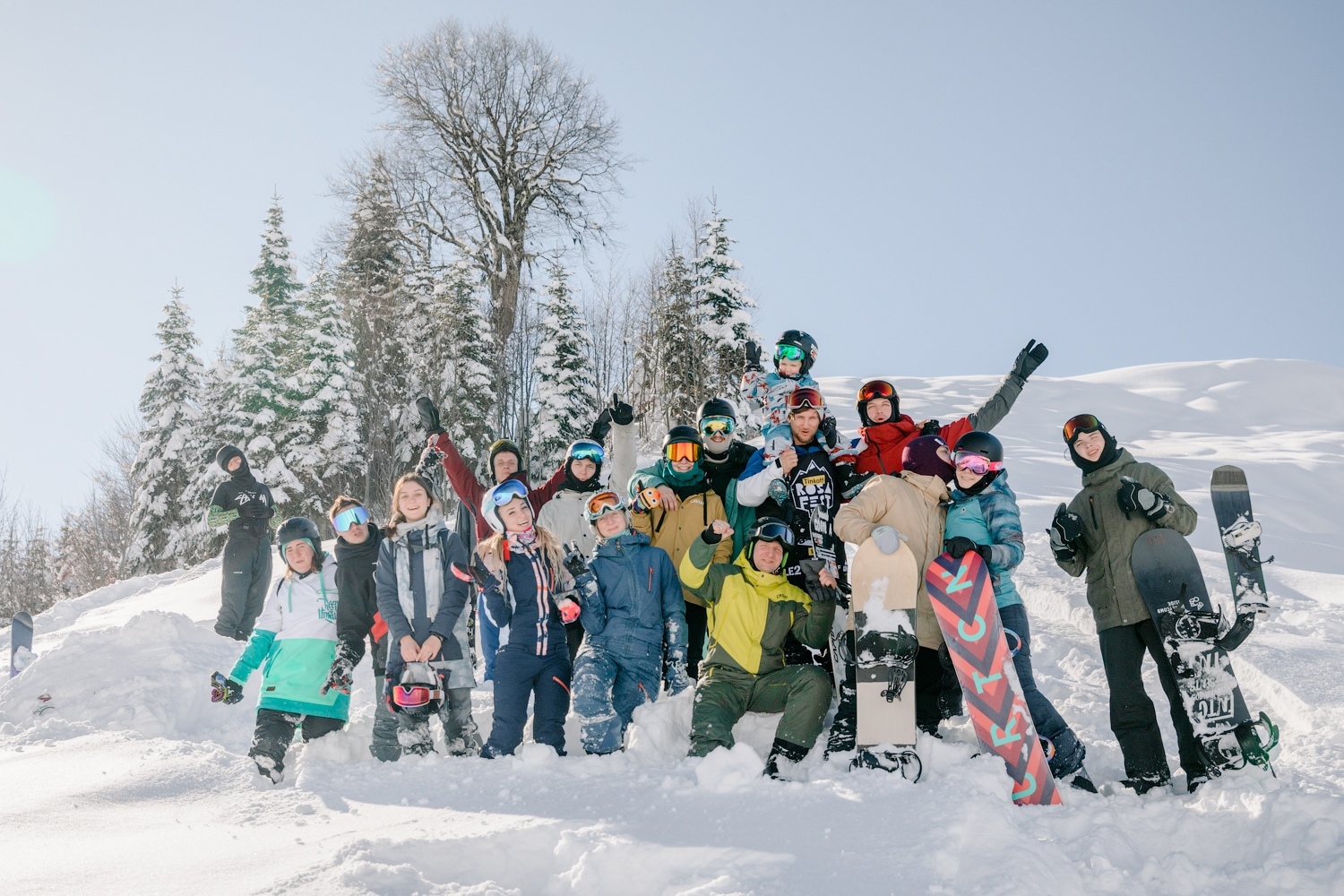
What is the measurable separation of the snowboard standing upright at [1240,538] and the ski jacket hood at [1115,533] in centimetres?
22

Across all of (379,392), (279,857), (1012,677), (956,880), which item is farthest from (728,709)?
(379,392)

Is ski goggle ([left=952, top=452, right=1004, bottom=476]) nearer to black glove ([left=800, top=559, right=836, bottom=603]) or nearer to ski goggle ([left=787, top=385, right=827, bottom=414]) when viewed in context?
black glove ([left=800, top=559, right=836, bottom=603])

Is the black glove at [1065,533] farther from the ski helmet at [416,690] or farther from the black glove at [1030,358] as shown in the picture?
the ski helmet at [416,690]

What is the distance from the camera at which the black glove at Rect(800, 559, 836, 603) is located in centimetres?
445

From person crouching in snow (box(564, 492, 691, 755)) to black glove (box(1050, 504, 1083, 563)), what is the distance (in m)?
2.15

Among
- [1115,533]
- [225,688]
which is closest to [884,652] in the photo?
[1115,533]

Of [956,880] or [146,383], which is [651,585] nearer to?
[956,880]

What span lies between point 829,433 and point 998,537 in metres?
1.40

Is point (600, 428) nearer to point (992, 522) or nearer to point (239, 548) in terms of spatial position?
point (992, 522)

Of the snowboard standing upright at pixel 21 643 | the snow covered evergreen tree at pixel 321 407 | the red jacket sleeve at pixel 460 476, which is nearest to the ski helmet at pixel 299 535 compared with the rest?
the red jacket sleeve at pixel 460 476

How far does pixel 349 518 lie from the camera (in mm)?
5324

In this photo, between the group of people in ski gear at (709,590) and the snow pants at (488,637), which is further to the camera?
the snow pants at (488,637)

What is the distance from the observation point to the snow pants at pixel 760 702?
4160mm

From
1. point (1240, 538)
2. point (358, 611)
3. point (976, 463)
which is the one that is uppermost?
point (976, 463)
